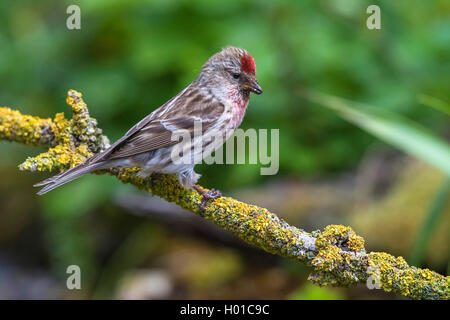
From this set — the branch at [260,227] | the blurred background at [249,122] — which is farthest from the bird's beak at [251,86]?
the blurred background at [249,122]

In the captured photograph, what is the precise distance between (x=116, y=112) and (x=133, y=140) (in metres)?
2.87

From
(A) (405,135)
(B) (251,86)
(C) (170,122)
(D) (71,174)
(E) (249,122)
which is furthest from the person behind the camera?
(E) (249,122)

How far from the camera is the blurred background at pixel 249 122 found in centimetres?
543

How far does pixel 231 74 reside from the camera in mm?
3994

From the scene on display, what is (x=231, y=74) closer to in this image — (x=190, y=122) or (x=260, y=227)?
(x=190, y=122)

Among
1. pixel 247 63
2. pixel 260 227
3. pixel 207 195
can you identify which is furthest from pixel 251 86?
pixel 260 227

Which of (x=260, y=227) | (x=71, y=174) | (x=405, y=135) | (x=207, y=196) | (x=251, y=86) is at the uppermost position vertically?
(x=251, y=86)

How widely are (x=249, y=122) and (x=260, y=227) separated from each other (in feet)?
10.0

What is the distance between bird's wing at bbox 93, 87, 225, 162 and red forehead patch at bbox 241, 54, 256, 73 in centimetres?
30

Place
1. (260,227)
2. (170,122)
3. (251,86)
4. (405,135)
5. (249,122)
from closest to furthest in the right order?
(405,135), (260,227), (170,122), (251,86), (249,122)

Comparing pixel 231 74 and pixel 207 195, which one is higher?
pixel 231 74

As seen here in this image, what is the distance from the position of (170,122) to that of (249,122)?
7.39 feet

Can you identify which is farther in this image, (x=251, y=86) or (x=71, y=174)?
(x=251, y=86)

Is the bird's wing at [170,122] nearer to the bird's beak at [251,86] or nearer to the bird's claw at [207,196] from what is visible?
the bird's beak at [251,86]
